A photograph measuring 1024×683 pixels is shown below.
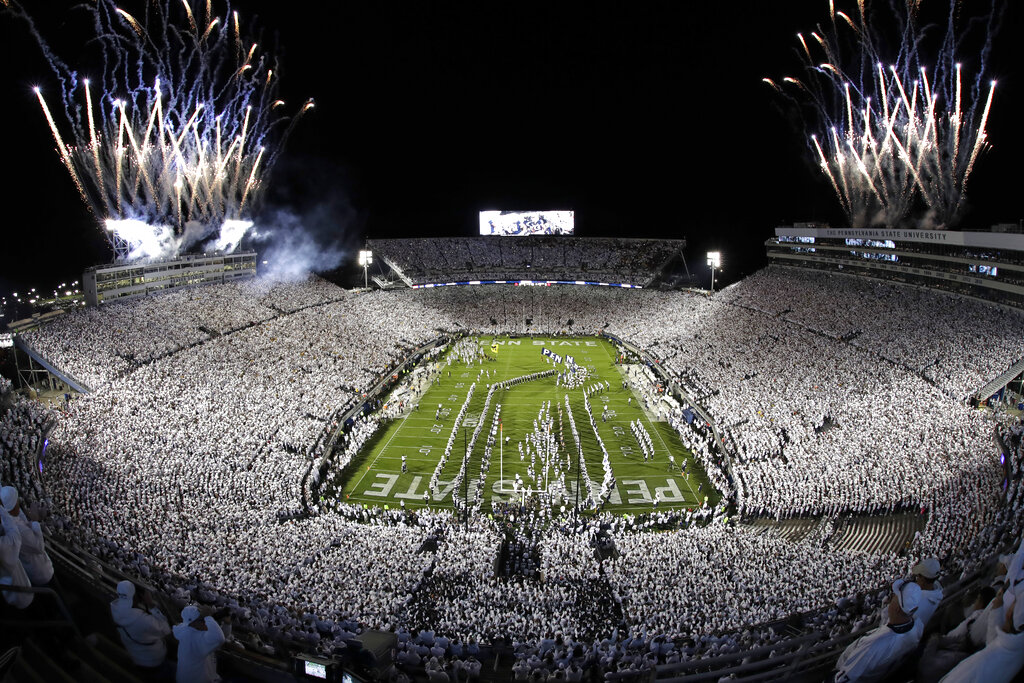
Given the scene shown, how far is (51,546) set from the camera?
7492 mm

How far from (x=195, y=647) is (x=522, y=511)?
1595cm

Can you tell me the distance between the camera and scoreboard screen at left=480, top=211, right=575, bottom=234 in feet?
207

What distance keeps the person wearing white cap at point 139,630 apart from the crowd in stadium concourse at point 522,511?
139 inches

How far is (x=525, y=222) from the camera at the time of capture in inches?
2495

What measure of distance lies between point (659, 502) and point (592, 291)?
37.5m

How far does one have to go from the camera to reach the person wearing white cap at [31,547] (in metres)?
5.26

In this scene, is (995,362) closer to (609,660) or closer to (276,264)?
(609,660)

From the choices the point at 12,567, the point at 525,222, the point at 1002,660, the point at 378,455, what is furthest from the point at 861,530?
the point at 525,222

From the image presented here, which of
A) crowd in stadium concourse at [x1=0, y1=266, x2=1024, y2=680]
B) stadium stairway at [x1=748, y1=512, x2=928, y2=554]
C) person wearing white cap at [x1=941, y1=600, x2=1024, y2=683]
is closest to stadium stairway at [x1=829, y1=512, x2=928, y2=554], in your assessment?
stadium stairway at [x1=748, y1=512, x2=928, y2=554]

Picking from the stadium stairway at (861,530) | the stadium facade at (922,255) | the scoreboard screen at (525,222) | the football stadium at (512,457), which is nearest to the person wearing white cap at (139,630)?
the football stadium at (512,457)

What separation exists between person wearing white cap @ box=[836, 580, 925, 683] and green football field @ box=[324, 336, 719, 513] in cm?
1683

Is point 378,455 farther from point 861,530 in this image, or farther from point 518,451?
point 861,530

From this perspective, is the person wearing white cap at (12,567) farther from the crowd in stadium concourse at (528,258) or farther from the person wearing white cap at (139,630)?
the crowd in stadium concourse at (528,258)

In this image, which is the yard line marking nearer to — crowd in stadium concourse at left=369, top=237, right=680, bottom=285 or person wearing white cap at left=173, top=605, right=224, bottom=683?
person wearing white cap at left=173, top=605, right=224, bottom=683
